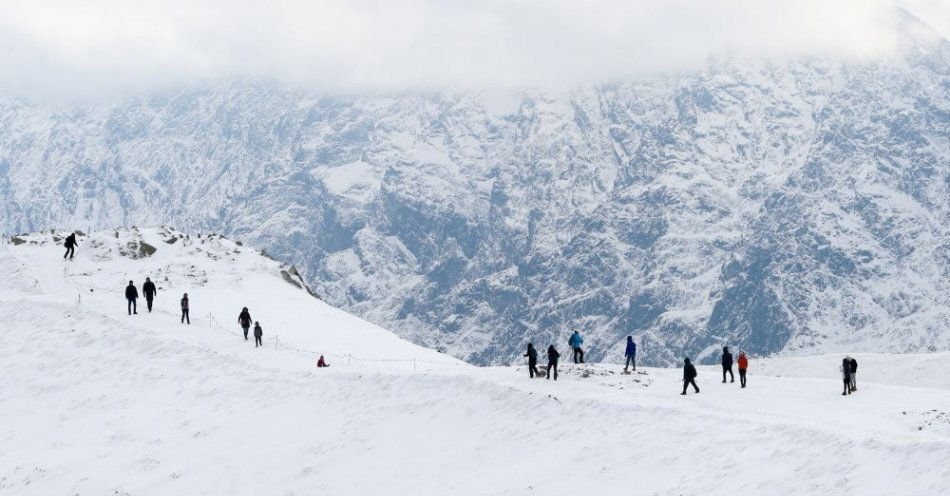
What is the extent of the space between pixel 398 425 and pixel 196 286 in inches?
1503

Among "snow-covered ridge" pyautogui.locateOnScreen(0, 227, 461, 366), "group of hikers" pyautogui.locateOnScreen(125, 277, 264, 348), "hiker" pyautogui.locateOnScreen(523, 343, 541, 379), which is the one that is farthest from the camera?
"snow-covered ridge" pyautogui.locateOnScreen(0, 227, 461, 366)

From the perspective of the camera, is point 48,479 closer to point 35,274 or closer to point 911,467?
point 911,467

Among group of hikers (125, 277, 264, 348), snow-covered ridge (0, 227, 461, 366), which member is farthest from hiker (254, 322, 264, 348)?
snow-covered ridge (0, 227, 461, 366)

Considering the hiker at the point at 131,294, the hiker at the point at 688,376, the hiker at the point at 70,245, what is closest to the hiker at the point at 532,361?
the hiker at the point at 688,376

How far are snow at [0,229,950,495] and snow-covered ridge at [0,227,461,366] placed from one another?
1.93 metres

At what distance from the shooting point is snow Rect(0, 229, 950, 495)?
103ft

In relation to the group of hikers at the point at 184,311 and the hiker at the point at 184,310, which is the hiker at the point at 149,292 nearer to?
the group of hikers at the point at 184,311

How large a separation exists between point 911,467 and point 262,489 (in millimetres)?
21917

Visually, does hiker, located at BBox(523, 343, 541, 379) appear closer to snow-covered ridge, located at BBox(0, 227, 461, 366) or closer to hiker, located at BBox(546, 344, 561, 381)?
hiker, located at BBox(546, 344, 561, 381)

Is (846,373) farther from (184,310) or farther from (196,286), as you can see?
(196,286)

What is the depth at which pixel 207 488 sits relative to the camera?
36.6 metres

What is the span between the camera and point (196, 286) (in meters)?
73.6

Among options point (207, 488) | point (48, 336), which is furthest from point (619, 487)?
point (48, 336)

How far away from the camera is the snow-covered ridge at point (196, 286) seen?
2314 inches
